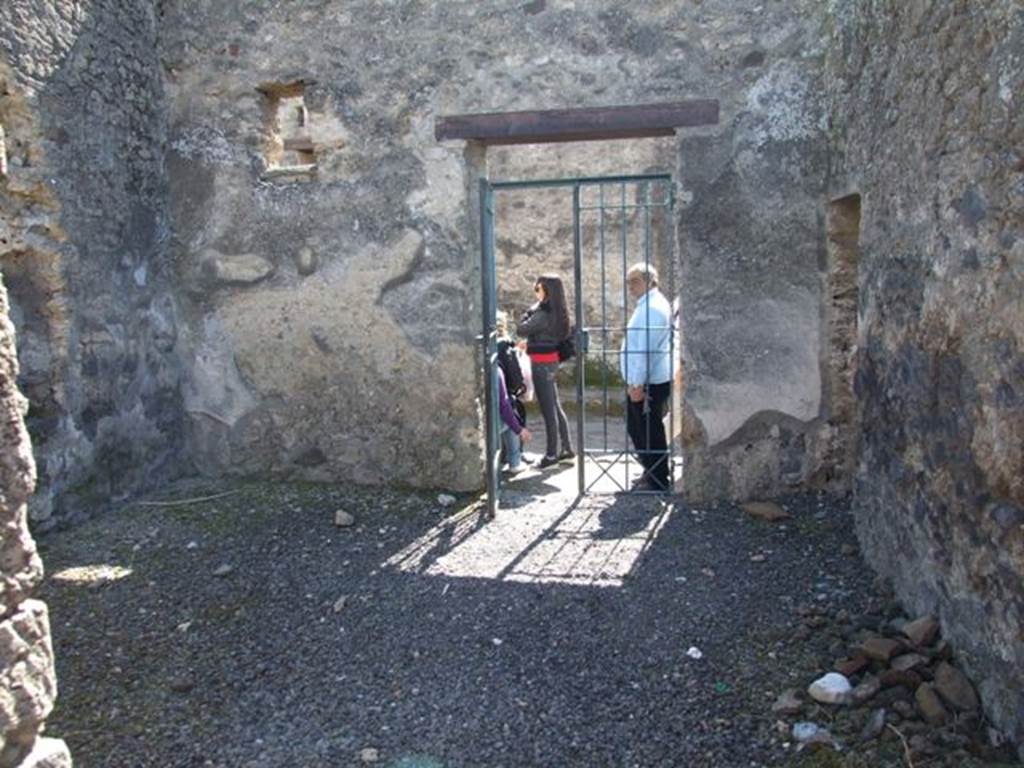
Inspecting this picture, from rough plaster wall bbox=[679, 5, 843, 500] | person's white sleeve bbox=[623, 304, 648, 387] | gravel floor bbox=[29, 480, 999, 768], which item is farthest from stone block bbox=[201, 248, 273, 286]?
rough plaster wall bbox=[679, 5, 843, 500]

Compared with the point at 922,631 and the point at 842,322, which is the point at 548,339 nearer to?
the point at 842,322

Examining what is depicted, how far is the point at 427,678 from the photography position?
3.43 m

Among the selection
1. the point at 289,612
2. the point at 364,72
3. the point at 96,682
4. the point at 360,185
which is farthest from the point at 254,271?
the point at 96,682

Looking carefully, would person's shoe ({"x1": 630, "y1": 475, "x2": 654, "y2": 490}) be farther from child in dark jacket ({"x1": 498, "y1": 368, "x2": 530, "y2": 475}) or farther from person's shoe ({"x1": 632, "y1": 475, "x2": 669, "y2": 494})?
child in dark jacket ({"x1": 498, "y1": 368, "x2": 530, "y2": 475})

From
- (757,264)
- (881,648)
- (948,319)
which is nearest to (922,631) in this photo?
(881,648)

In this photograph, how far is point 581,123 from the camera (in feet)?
16.8

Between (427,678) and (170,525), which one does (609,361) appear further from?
(427,678)

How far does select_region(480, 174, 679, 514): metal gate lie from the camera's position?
202 inches

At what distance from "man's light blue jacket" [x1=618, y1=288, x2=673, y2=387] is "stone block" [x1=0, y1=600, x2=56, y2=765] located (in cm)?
397

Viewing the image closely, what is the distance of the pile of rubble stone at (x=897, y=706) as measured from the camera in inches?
106

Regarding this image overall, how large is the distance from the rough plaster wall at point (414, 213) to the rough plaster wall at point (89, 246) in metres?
0.21

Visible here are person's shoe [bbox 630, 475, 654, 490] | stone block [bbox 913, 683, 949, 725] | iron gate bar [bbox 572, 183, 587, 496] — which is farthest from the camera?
person's shoe [bbox 630, 475, 654, 490]

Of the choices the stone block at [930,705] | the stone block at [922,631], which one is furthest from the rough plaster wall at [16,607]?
the stone block at [922,631]

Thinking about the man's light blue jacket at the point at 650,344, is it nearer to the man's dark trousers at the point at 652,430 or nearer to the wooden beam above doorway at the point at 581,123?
the man's dark trousers at the point at 652,430
